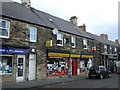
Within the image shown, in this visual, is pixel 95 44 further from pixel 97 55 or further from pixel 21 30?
pixel 21 30

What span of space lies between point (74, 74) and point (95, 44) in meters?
9.31

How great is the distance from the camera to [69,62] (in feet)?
68.0

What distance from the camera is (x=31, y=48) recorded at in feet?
50.9

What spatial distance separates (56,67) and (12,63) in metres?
6.22

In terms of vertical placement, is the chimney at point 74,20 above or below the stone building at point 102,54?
above

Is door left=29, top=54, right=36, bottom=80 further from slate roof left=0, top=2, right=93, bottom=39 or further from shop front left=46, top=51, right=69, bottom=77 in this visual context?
slate roof left=0, top=2, right=93, bottom=39

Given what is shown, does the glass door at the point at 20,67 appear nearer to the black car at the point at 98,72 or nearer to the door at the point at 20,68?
the door at the point at 20,68

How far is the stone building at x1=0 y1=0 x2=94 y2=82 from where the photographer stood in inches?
532

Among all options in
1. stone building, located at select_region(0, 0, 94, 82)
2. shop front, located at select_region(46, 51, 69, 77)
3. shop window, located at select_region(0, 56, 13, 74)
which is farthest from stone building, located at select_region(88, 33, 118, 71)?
shop window, located at select_region(0, 56, 13, 74)

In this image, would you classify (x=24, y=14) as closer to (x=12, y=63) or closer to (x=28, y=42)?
(x=28, y=42)

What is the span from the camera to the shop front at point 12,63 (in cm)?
1308

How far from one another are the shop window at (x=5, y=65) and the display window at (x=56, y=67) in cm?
492

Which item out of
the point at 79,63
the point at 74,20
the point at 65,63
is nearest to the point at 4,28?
the point at 65,63

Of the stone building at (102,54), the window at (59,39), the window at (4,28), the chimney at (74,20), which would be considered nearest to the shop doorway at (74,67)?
the window at (59,39)
